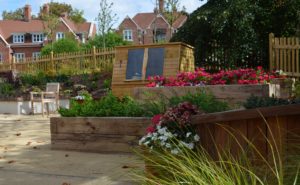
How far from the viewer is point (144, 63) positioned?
12578 mm

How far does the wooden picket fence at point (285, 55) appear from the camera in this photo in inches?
549

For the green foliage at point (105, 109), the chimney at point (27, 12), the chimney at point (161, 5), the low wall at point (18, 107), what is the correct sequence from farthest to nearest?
the chimney at point (27, 12)
the chimney at point (161, 5)
the low wall at point (18, 107)
the green foliage at point (105, 109)

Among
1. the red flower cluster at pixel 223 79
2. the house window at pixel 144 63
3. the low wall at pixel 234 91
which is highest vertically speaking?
the house window at pixel 144 63

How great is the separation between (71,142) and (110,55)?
13808 millimetres

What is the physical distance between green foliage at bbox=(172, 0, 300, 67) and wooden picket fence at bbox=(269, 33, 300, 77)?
951 millimetres

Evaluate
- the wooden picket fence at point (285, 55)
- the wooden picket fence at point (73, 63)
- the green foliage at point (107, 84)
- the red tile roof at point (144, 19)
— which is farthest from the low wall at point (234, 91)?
the red tile roof at point (144, 19)

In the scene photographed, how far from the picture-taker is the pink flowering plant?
13.5 feet

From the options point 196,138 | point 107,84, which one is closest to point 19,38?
point 107,84

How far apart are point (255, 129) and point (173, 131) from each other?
78 centimetres

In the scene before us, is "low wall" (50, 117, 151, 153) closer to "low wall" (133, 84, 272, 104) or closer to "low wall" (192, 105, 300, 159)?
"low wall" (133, 84, 272, 104)

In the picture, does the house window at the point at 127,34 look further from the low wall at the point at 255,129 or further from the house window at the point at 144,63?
the low wall at the point at 255,129

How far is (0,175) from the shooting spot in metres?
5.46

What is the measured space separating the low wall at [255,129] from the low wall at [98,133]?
218 centimetres

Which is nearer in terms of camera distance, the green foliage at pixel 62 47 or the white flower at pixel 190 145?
the white flower at pixel 190 145
